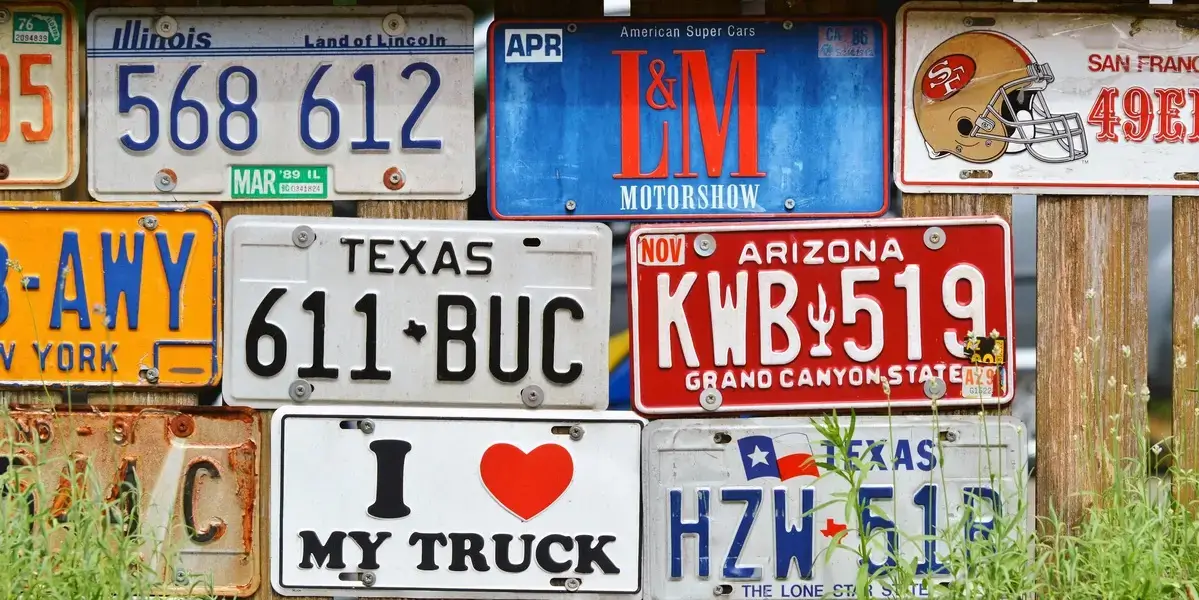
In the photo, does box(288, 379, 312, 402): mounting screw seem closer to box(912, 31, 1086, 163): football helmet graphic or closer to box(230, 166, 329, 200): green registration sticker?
box(230, 166, 329, 200): green registration sticker

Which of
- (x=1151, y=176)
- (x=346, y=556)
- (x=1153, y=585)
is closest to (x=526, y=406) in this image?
(x=346, y=556)

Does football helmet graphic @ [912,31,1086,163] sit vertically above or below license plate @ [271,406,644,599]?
above

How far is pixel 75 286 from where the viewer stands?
10.0 ft

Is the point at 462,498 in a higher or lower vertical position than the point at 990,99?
lower

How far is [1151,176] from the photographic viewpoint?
3059 millimetres

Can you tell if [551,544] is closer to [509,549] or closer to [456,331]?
[509,549]

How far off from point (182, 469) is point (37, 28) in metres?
1.31

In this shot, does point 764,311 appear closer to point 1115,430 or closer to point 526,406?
point 526,406

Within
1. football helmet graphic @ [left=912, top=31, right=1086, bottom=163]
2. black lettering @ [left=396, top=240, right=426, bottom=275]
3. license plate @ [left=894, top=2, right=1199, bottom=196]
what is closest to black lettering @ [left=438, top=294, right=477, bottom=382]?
black lettering @ [left=396, top=240, right=426, bottom=275]

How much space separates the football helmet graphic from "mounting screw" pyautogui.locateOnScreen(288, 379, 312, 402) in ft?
6.09

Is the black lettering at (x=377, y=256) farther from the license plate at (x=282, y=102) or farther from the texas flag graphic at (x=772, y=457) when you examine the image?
the texas flag graphic at (x=772, y=457)

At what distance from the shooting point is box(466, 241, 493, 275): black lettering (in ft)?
9.96

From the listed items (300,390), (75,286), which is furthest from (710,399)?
(75,286)

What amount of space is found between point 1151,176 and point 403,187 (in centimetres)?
209
